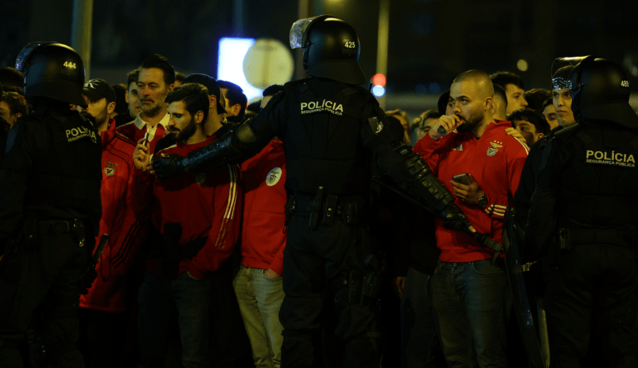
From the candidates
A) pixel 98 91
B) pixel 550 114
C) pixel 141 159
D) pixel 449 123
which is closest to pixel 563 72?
pixel 449 123

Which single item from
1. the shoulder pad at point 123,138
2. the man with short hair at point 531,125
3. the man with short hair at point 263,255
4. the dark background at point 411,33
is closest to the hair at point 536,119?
the man with short hair at point 531,125

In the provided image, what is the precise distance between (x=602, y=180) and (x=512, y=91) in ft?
8.54

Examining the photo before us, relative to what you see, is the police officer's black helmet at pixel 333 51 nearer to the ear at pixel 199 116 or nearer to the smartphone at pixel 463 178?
the smartphone at pixel 463 178

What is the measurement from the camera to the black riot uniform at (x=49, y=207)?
359 cm

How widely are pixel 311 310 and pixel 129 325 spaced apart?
2013 mm

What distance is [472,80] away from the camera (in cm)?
431

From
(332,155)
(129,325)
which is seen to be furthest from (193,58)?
(332,155)

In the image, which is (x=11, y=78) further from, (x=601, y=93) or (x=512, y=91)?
(x=601, y=93)

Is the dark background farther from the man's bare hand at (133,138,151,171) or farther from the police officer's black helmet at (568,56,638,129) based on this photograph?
the police officer's black helmet at (568,56,638,129)

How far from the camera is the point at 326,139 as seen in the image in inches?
146

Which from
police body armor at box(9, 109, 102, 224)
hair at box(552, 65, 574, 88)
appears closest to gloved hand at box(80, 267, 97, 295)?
police body armor at box(9, 109, 102, 224)

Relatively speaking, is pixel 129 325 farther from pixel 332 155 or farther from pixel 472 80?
pixel 472 80

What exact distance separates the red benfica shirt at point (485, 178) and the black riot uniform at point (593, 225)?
0.43 m

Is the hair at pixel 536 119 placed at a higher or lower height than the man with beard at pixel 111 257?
higher
